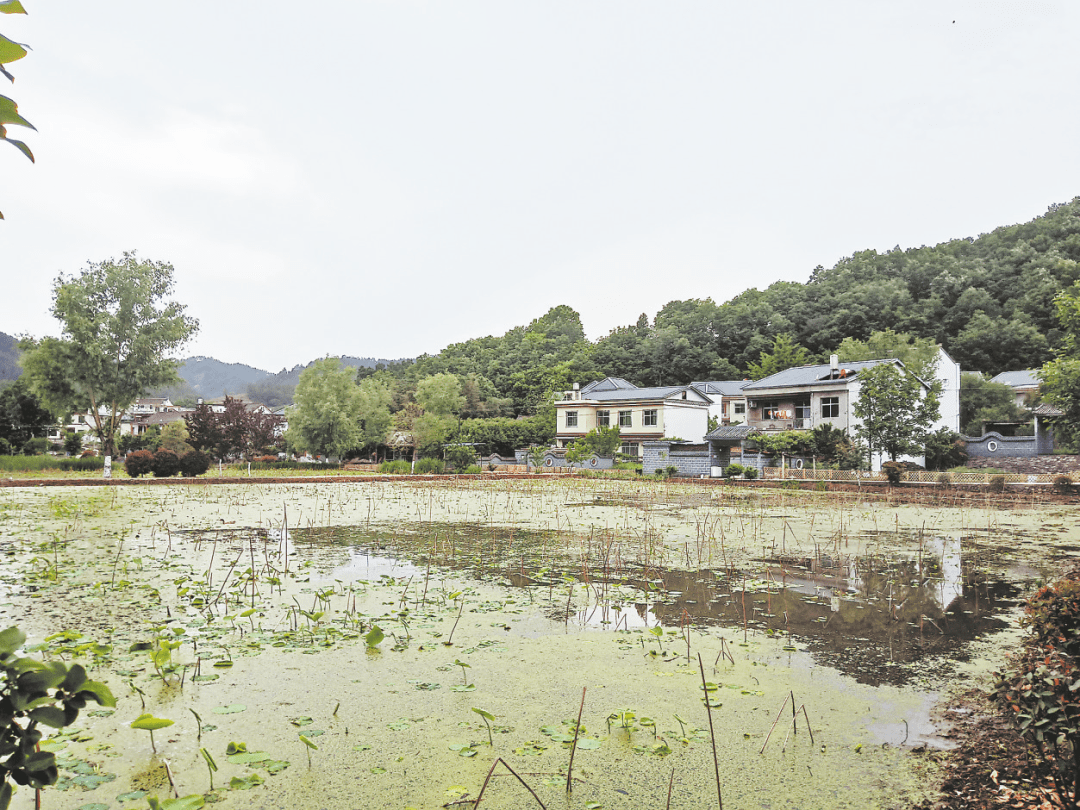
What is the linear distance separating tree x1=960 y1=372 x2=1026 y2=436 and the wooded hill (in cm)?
758

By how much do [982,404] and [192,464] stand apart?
39.5m

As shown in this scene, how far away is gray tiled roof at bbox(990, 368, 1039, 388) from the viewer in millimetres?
36531

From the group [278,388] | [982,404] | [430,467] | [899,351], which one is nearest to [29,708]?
[430,467]

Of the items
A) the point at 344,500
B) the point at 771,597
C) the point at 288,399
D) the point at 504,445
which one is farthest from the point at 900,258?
the point at 288,399

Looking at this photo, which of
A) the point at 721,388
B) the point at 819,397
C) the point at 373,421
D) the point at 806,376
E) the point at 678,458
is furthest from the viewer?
the point at 721,388

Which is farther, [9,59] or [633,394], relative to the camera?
[633,394]

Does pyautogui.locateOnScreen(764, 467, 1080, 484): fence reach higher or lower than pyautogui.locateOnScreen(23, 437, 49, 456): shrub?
lower

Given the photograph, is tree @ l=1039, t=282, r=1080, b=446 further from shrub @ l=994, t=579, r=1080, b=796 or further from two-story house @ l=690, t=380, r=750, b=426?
two-story house @ l=690, t=380, r=750, b=426

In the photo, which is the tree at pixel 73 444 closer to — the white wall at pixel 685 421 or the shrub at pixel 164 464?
the shrub at pixel 164 464

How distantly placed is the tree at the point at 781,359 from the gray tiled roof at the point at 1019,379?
1197 centimetres

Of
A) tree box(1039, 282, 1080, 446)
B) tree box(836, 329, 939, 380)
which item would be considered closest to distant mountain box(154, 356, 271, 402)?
tree box(836, 329, 939, 380)

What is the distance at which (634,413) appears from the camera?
136 ft

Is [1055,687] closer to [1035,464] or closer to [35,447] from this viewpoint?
[1035,464]

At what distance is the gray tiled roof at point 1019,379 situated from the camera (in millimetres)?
36531
